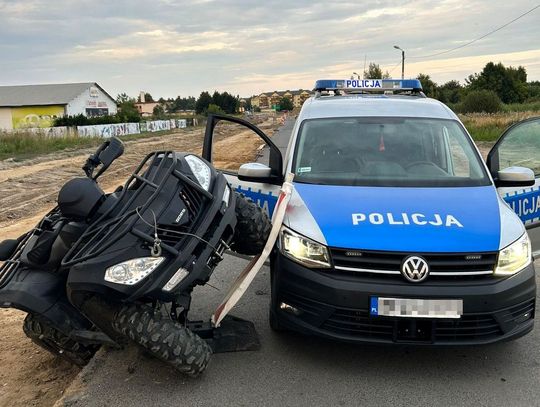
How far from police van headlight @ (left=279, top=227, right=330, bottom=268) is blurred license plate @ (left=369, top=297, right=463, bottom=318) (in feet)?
1.33

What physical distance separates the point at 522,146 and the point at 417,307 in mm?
3467

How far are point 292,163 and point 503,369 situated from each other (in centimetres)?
225

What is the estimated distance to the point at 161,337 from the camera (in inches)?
127

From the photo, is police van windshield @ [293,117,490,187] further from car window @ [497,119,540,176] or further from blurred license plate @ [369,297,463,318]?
blurred license plate @ [369,297,463,318]

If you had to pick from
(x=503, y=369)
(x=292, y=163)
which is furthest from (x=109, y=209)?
(x=503, y=369)

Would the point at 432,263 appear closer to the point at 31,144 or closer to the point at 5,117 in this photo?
the point at 31,144

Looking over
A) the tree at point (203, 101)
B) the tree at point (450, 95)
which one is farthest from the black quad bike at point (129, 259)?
the tree at point (203, 101)

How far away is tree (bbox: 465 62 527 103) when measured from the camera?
231 ft

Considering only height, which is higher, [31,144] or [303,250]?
[303,250]

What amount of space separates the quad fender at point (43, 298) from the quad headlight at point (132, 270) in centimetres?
64

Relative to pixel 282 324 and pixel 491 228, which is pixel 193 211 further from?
pixel 491 228

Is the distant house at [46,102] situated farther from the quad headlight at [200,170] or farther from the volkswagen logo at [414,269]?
the volkswagen logo at [414,269]

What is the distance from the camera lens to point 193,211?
11.1 feet

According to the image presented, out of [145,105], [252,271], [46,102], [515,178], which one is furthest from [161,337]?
[145,105]
